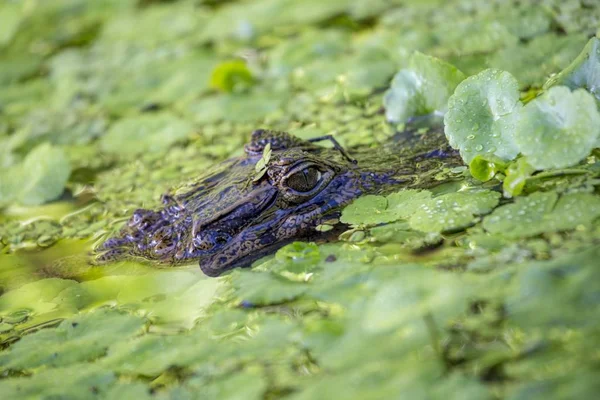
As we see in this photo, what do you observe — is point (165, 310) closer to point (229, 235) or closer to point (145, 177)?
point (229, 235)

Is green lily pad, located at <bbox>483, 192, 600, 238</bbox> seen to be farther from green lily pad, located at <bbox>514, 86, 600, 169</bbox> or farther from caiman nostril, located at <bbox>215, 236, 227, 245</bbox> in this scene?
caiman nostril, located at <bbox>215, 236, 227, 245</bbox>

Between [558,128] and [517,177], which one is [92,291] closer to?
[517,177]

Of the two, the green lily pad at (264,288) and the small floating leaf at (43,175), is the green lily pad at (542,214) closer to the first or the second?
the green lily pad at (264,288)

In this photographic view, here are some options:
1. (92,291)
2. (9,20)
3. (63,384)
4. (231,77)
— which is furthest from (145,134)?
(9,20)

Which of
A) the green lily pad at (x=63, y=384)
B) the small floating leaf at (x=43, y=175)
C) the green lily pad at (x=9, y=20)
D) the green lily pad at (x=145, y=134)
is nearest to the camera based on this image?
the green lily pad at (x=63, y=384)

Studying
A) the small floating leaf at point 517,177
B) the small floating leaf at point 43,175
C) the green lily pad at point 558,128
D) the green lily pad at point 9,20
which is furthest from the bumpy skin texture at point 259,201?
the green lily pad at point 9,20

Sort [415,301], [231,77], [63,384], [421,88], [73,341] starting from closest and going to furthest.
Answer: [415,301], [63,384], [73,341], [421,88], [231,77]
